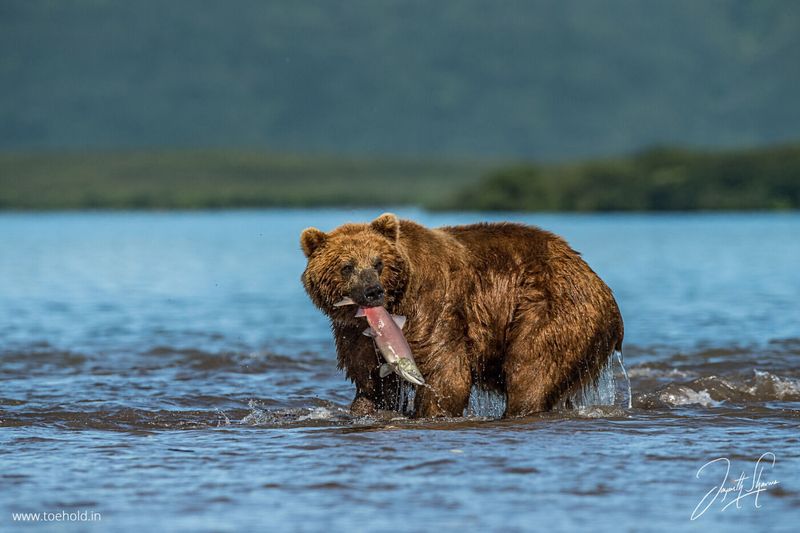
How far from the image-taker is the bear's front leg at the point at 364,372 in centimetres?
855

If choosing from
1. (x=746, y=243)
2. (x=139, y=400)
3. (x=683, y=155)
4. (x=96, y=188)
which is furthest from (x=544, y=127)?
(x=139, y=400)

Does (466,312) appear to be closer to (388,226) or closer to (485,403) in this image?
(388,226)

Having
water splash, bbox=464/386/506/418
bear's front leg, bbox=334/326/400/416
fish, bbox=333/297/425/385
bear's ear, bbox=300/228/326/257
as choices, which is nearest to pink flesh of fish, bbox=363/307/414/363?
fish, bbox=333/297/425/385

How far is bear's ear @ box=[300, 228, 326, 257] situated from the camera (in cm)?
851

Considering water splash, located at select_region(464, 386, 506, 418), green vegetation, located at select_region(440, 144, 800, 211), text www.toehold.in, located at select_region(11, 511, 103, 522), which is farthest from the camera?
green vegetation, located at select_region(440, 144, 800, 211)

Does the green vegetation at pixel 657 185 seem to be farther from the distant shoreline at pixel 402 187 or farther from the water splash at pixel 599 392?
the water splash at pixel 599 392

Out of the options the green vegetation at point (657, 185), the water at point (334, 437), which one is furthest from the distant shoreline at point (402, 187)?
the water at point (334, 437)

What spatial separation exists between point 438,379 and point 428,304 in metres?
0.49

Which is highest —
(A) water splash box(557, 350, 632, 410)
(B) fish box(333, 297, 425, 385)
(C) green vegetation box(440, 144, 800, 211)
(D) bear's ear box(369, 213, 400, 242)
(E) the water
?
(C) green vegetation box(440, 144, 800, 211)

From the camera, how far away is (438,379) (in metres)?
8.55

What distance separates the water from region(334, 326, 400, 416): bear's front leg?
0.40ft

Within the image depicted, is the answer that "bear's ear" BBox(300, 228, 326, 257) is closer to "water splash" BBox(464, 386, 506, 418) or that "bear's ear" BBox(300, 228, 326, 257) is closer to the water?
the water

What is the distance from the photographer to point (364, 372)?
8672 mm

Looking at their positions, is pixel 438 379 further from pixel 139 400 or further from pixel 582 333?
pixel 139 400
